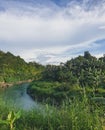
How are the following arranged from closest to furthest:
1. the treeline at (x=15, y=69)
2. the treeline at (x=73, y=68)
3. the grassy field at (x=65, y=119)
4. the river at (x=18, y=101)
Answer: the grassy field at (x=65, y=119), the river at (x=18, y=101), the treeline at (x=73, y=68), the treeline at (x=15, y=69)

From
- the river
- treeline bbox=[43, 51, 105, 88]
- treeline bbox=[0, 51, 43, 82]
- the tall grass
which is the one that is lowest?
the tall grass

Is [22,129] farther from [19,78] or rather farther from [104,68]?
[19,78]

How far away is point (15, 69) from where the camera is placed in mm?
89250

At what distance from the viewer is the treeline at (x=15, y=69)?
260ft

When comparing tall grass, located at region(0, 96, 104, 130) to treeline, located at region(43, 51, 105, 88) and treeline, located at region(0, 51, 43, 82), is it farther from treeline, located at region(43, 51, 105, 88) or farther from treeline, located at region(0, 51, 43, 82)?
treeline, located at region(0, 51, 43, 82)

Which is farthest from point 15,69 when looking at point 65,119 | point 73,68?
point 65,119

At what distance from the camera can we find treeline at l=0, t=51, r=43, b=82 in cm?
7925

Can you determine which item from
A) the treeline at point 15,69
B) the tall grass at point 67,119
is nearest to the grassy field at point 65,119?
the tall grass at point 67,119

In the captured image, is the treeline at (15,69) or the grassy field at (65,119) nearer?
the grassy field at (65,119)

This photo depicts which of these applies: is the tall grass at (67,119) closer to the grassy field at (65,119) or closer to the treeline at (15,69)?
Result: the grassy field at (65,119)

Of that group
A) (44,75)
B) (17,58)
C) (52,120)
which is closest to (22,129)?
(52,120)

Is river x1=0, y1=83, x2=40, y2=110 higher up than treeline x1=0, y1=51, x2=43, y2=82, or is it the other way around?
treeline x1=0, y1=51, x2=43, y2=82

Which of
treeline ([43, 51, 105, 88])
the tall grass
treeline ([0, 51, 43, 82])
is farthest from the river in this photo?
treeline ([0, 51, 43, 82])

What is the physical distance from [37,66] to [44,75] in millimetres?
49995
